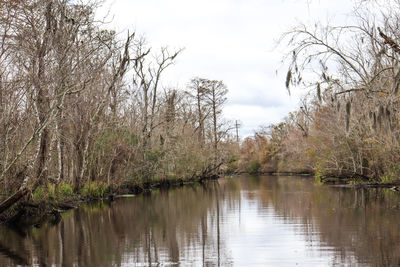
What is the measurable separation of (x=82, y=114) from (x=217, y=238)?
11.0 m

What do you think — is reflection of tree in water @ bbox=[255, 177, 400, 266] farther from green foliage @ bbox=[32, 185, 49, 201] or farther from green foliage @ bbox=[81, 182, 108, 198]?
green foliage @ bbox=[81, 182, 108, 198]

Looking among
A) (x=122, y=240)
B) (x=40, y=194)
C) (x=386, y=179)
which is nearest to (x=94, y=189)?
(x=40, y=194)

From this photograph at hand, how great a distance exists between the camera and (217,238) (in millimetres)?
9867

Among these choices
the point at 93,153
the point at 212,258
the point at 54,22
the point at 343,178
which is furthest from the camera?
the point at 343,178

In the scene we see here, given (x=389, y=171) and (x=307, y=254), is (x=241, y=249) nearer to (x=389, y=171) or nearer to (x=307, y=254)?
(x=307, y=254)

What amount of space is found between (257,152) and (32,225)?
57.2 m

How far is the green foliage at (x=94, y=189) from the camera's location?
1986 cm

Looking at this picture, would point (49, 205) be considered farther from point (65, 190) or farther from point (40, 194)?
point (65, 190)

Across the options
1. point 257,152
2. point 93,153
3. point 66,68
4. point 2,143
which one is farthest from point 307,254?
point 257,152

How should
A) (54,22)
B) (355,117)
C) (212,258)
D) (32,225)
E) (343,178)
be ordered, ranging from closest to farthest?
1. (212,258)
2. (32,225)
3. (54,22)
4. (355,117)
5. (343,178)

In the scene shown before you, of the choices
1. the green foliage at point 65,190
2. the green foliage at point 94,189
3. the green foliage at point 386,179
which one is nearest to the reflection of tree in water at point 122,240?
the green foliage at point 65,190

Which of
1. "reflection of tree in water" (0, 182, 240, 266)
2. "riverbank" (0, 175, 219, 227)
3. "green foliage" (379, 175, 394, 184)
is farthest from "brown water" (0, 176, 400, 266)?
"green foliage" (379, 175, 394, 184)

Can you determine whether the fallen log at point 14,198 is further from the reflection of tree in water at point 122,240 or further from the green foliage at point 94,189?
the green foliage at point 94,189

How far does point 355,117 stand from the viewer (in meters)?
23.5
